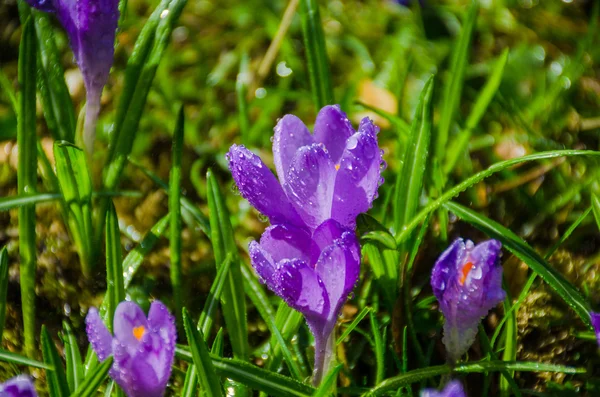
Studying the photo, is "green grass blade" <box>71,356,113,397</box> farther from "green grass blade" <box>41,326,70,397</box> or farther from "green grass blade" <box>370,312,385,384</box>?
"green grass blade" <box>370,312,385,384</box>

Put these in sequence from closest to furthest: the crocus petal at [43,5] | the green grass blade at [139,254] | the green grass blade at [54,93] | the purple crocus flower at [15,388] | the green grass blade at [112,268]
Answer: the purple crocus flower at [15,388] → the green grass blade at [112,268] → the crocus petal at [43,5] → the green grass blade at [139,254] → the green grass blade at [54,93]

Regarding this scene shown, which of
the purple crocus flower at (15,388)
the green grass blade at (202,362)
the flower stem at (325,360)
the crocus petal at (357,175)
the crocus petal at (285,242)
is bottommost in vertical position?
the flower stem at (325,360)

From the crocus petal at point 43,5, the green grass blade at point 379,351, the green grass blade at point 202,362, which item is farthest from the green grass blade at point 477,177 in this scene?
the crocus petal at point 43,5

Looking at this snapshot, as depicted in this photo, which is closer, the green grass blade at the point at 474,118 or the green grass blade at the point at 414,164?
the green grass blade at the point at 414,164

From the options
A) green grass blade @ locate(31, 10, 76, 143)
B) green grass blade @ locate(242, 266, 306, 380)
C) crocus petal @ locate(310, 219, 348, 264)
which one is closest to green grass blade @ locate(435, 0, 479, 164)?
green grass blade @ locate(242, 266, 306, 380)

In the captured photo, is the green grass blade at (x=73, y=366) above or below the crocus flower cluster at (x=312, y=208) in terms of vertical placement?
below

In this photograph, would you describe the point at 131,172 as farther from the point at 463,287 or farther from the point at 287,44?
the point at 463,287

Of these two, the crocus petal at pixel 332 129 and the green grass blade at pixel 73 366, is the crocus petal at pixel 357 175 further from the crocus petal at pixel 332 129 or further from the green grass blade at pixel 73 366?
the green grass blade at pixel 73 366
